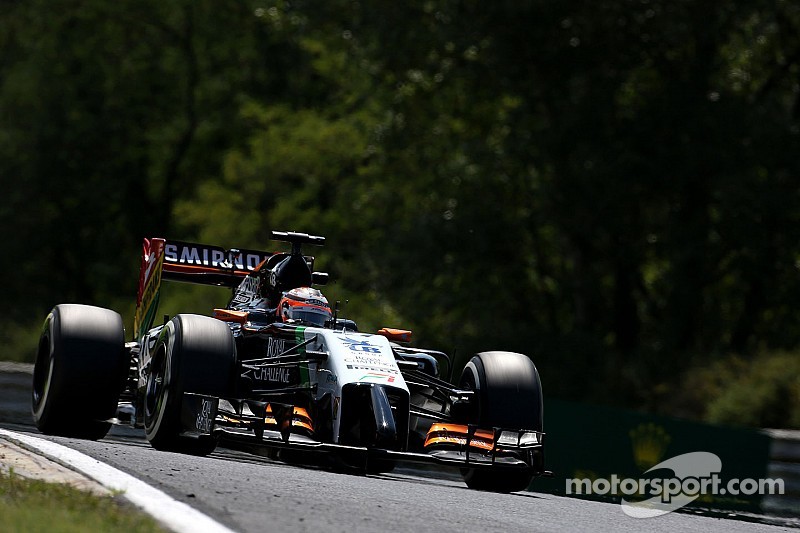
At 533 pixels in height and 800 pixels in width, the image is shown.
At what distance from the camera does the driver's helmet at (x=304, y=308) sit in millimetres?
10812

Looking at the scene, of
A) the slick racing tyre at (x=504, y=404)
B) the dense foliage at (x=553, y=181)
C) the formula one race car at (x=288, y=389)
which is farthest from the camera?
the dense foliage at (x=553, y=181)

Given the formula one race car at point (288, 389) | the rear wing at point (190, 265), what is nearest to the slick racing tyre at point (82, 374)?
the formula one race car at point (288, 389)

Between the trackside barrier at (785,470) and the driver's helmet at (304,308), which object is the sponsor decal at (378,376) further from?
the trackside barrier at (785,470)

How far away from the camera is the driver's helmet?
1081 cm

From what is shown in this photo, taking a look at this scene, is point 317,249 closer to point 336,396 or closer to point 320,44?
point 320,44

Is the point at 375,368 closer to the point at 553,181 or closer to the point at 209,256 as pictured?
the point at 209,256

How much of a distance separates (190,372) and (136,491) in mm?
3161

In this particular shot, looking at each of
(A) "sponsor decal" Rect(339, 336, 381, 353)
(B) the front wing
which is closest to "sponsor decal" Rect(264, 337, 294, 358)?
(B) the front wing

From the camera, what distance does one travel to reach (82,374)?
1054 cm

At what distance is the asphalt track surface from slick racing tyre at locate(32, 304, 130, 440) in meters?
1.81

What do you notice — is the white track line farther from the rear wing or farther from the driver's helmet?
the rear wing

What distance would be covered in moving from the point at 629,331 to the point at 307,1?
28.1 ft

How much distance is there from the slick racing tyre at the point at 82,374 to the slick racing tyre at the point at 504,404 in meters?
2.62

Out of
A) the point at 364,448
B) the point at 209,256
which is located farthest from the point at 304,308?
the point at 209,256
